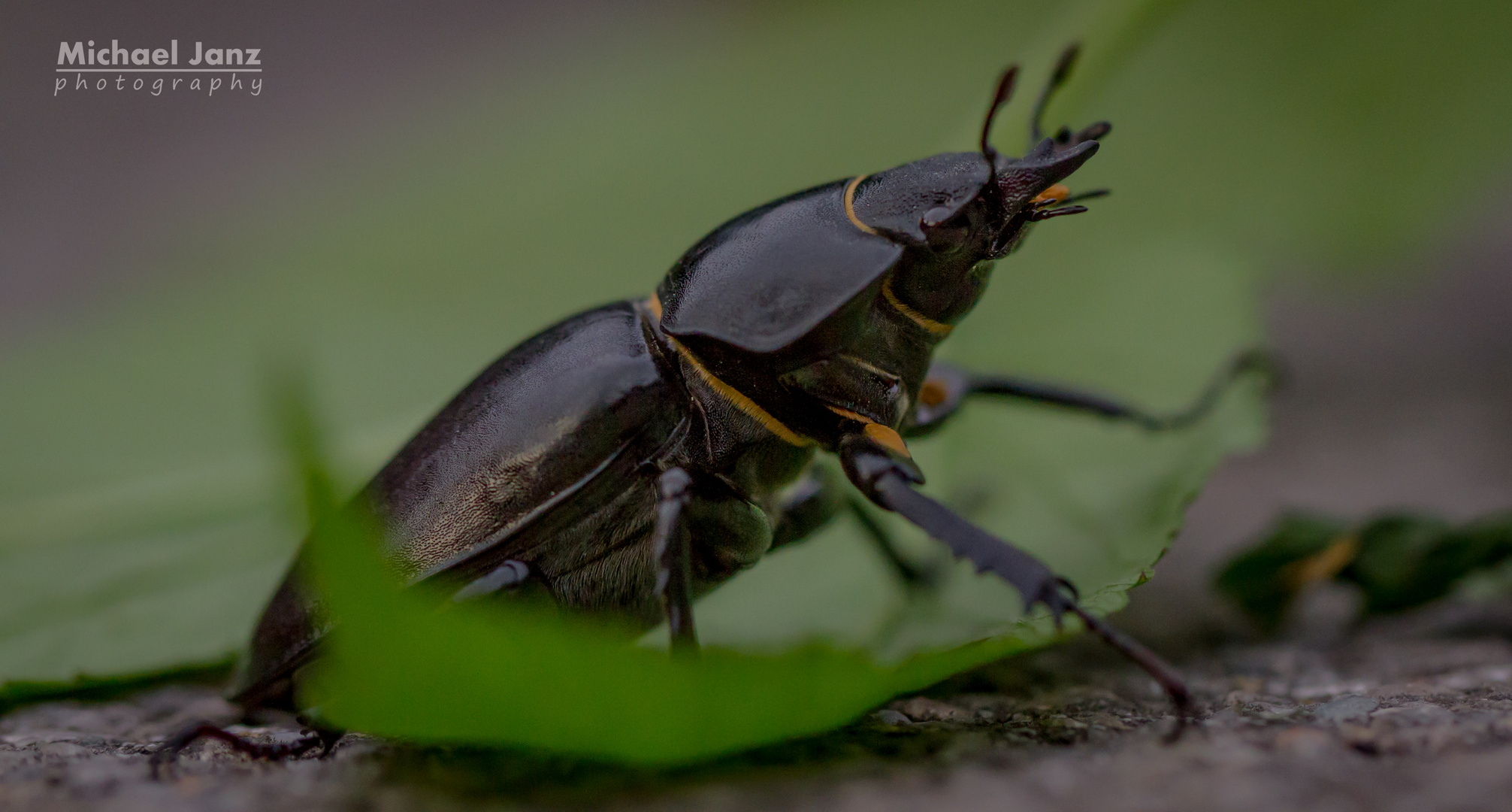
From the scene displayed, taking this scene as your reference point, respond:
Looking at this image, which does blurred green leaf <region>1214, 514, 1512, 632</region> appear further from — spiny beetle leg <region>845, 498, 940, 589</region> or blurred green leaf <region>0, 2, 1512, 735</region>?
spiny beetle leg <region>845, 498, 940, 589</region>

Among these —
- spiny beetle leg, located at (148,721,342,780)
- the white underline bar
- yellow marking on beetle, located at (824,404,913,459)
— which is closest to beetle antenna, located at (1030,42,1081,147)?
yellow marking on beetle, located at (824,404,913,459)

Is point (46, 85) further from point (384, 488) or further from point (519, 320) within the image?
point (384, 488)

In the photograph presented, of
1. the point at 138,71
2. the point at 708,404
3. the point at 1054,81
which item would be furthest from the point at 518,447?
the point at 138,71

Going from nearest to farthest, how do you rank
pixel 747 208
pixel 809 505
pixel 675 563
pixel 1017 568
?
pixel 1017 568
pixel 675 563
pixel 809 505
pixel 747 208

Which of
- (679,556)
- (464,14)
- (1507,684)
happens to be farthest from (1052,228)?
(464,14)

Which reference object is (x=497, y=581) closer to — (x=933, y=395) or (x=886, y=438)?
(x=886, y=438)

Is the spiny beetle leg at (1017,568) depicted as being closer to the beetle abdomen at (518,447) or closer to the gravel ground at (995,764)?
the gravel ground at (995,764)
